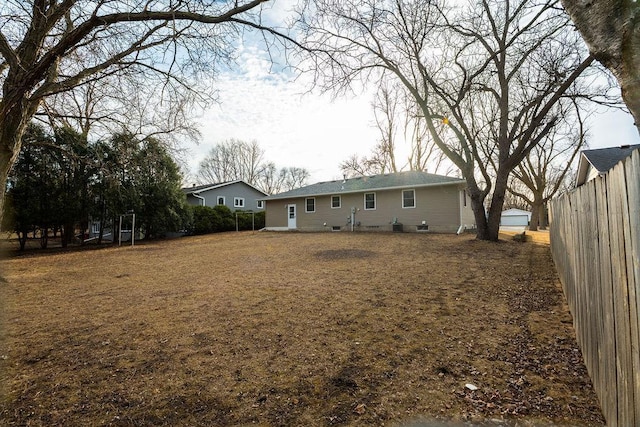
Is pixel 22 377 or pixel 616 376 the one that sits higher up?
pixel 616 376

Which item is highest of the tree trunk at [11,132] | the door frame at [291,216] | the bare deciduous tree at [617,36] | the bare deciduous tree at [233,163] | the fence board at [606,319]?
the bare deciduous tree at [233,163]

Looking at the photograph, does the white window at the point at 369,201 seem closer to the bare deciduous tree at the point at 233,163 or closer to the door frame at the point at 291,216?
the door frame at the point at 291,216

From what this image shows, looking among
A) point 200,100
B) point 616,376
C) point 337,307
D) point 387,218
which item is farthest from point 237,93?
point 387,218

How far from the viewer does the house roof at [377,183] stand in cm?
1634

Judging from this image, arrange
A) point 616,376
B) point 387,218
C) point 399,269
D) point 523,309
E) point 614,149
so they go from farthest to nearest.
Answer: point 387,218, point 614,149, point 399,269, point 523,309, point 616,376

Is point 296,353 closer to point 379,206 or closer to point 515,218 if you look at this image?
point 379,206

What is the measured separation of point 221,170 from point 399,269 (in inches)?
1505

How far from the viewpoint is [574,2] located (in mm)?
2080

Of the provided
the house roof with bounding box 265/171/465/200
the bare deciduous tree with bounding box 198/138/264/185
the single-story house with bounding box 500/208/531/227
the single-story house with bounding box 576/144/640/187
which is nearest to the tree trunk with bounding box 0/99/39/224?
the house roof with bounding box 265/171/465/200

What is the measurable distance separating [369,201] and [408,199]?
92.6 inches

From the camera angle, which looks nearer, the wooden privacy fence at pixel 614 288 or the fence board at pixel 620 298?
the wooden privacy fence at pixel 614 288

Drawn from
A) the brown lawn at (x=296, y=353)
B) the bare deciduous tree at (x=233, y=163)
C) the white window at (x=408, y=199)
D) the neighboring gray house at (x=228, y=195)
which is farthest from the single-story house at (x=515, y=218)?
the brown lawn at (x=296, y=353)

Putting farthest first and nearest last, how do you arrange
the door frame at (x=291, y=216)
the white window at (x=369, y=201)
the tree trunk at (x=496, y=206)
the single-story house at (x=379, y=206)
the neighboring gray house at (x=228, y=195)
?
1. the neighboring gray house at (x=228, y=195)
2. the door frame at (x=291, y=216)
3. the white window at (x=369, y=201)
4. the single-story house at (x=379, y=206)
5. the tree trunk at (x=496, y=206)

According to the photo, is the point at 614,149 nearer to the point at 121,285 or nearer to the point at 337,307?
the point at 337,307
